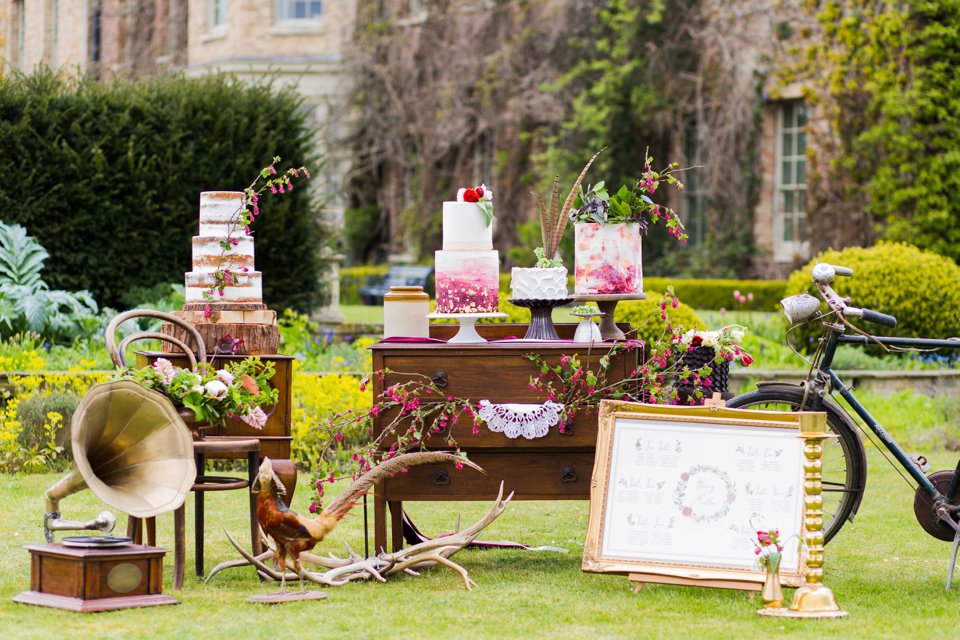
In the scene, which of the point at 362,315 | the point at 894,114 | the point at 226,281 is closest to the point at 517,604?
the point at 226,281

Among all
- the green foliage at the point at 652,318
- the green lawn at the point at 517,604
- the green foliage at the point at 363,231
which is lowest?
the green lawn at the point at 517,604

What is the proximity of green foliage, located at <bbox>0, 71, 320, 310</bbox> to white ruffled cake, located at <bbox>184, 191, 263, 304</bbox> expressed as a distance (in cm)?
615

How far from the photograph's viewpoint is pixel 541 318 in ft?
18.9

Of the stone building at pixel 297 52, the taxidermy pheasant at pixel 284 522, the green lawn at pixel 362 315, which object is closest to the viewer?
the taxidermy pheasant at pixel 284 522

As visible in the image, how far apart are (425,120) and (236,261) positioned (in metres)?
17.4

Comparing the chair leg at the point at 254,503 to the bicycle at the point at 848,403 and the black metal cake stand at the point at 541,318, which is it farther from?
the bicycle at the point at 848,403

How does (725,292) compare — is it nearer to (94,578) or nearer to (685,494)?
(685,494)

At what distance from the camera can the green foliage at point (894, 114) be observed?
16.5 m

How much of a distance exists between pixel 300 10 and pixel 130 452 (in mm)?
19676

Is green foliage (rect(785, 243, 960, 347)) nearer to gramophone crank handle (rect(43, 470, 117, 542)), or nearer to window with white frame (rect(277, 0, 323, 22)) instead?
gramophone crank handle (rect(43, 470, 117, 542))

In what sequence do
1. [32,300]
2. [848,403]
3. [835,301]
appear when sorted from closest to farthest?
[835,301] < [848,403] < [32,300]

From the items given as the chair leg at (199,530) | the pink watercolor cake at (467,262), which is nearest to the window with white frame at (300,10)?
the pink watercolor cake at (467,262)

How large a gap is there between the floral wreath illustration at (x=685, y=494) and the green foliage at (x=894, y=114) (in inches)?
474

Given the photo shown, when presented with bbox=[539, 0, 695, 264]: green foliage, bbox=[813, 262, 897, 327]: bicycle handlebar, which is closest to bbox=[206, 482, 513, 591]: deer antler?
bbox=[813, 262, 897, 327]: bicycle handlebar
